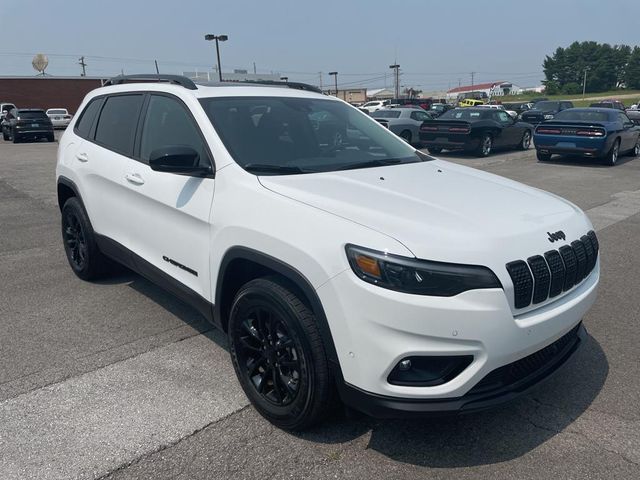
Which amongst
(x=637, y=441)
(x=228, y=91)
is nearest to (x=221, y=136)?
(x=228, y=91)

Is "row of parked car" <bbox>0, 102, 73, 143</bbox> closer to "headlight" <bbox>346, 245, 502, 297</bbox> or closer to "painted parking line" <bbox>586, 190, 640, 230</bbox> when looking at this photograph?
"painted parking line" <bbox>586, 190, 640, 230</bbox>

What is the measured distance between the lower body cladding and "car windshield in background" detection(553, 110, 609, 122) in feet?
46.8

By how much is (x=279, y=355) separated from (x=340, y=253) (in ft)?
2.45

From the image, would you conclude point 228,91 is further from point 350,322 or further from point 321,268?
point 350,322

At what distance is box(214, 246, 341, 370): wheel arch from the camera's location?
2.58 meters

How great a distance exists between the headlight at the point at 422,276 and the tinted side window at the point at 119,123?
101 inches

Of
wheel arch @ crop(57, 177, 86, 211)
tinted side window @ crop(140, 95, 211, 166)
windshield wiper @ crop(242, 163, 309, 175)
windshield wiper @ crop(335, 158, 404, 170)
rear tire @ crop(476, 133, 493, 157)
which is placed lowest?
rear tire @ crop(476, 133, 493, 157)

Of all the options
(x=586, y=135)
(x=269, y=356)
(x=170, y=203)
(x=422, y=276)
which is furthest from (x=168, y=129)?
(x=586, y=135)

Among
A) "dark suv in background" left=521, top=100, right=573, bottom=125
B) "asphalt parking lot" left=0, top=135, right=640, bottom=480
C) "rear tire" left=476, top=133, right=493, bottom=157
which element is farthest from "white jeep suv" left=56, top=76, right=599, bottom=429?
"dark suv in background" left=521, top=100, right=573, bottom=125

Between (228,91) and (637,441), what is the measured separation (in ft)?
10.8

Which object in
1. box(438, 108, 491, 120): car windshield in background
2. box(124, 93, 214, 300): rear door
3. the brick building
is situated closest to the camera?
box(124, 93, 214, 300): rear door

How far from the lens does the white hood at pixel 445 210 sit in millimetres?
2471

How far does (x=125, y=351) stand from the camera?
389cm

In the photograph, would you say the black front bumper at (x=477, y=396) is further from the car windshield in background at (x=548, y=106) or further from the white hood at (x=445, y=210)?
the car windshield in background at (x=548, y=106)
